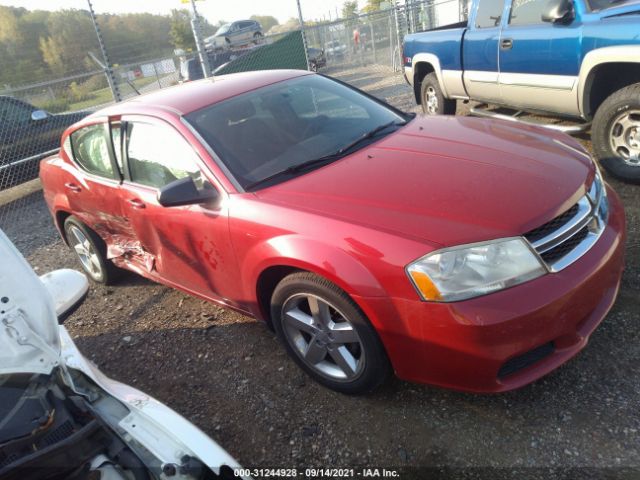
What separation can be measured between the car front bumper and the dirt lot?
0.30m

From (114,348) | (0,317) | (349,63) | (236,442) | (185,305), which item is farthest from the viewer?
(349,63)

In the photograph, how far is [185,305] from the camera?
156 inches

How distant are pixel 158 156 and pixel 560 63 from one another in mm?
3869

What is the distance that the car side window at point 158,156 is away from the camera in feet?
9.64

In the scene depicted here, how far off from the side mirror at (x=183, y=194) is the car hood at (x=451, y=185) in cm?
33

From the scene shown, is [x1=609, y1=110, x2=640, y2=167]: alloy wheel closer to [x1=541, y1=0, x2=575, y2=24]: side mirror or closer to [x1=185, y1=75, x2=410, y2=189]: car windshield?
[x1=541, y1=0, x2=575, y2=24]: side mirror

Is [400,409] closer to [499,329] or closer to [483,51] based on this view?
[499,329]

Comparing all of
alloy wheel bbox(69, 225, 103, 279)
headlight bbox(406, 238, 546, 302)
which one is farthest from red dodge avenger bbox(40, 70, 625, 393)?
alloy wheel bbox(69, 225, 103, 279)

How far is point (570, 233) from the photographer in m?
2.26

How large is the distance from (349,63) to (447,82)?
396 inches

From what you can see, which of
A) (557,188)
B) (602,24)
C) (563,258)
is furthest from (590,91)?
(563,258)

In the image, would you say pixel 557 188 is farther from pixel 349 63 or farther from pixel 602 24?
pixel 349 63

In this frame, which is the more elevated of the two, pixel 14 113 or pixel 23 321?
pixel 14 113

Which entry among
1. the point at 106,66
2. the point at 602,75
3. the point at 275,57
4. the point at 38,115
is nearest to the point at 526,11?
the point at 602,75
